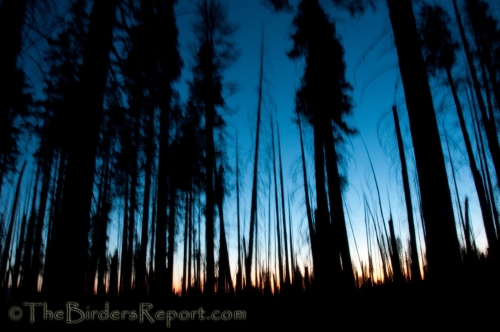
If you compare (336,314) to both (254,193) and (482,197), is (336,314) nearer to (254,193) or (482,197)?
(254,193)

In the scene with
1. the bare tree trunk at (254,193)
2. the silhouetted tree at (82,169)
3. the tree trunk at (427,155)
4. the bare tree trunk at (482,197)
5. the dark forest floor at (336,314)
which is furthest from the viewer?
the bare tree trunk at (482,197)

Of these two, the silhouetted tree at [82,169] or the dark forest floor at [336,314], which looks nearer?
the dark forest floor at [336,314]

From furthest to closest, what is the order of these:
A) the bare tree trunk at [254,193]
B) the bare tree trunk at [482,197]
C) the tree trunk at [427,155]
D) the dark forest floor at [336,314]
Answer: the bare tree trunk at [482,197] < the bare tree trunk at [254,193] < the tree trunk at [427,155] < the dark forest floor at [336,314]

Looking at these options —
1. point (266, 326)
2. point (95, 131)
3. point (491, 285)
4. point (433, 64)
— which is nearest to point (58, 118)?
point (95, 131)

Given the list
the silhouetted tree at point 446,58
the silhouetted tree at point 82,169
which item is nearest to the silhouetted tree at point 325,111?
the silhouetted tree at point 446,58

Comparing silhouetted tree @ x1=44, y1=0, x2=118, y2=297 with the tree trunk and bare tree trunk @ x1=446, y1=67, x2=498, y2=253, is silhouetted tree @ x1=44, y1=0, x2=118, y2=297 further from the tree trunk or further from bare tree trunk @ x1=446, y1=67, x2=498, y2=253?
bare tree trunk @ x1=446, y1=67, x2=498, y2=253

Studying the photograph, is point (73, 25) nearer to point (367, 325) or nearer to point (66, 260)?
point (66, 260)

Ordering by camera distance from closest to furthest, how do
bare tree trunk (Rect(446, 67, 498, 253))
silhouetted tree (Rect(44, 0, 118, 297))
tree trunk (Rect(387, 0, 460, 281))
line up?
tree trunk (Rect(387, 0, 460, 281)) → silhouetted tree (Rect(44, 0, 118, 297)) → bare tree trunk (Rect(446, 67, 498, 253))

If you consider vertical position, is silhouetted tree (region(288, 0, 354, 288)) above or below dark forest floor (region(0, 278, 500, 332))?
above

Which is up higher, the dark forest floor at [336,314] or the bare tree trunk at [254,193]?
the bare tree trunk at [254,193]

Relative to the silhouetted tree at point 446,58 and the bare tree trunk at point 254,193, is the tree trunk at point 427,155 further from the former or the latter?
the silhouetted tree at point 446,58

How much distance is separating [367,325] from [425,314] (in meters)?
0.48

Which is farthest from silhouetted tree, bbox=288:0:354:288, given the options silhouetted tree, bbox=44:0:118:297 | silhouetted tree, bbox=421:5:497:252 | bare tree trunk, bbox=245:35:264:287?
silhouetted tree, bbox=44:0:118:297

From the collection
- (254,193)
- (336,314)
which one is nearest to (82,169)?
(254,193)
